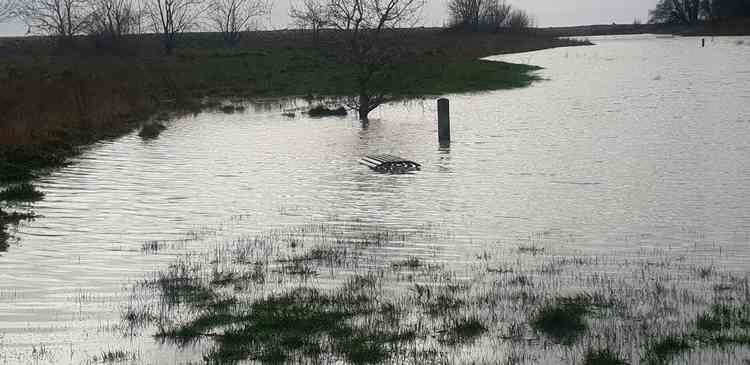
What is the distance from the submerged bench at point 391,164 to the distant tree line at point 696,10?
98314 mm

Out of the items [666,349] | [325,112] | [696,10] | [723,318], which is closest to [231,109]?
[325,112]

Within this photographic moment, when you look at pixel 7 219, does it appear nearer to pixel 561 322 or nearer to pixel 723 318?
pixel 561 322

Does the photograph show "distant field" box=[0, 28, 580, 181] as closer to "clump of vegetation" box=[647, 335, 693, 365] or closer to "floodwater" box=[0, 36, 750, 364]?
"floodwater" box=[0, 36, 750, 364]

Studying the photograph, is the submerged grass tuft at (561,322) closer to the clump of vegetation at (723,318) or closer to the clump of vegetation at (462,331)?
the clump of vegetation at (462,331)

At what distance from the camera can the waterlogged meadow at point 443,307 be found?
7254 mm

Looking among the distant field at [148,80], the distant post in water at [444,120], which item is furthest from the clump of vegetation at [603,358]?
the distant post in water at [444,120]

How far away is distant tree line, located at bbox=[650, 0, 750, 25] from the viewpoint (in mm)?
108438

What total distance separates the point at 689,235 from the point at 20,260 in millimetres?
9177

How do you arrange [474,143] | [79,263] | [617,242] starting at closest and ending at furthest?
[79,263]
[617,242]
[474,143]

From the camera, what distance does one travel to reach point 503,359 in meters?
7.13

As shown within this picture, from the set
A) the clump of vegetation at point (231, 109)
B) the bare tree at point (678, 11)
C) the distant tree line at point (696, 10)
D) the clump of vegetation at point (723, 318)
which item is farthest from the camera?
the bare tree at point (678, 11)

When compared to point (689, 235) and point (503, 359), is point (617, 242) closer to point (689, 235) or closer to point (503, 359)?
point (689, 235)

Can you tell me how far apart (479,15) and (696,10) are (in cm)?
3640

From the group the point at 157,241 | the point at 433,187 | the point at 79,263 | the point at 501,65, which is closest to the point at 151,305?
the point at 79,263
